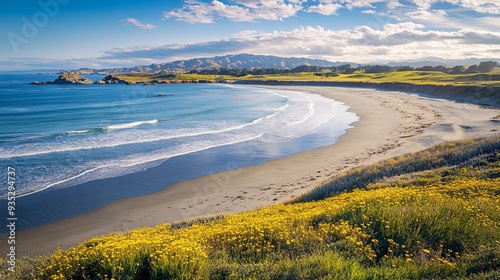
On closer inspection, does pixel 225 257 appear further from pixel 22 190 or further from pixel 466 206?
pixel 22 190

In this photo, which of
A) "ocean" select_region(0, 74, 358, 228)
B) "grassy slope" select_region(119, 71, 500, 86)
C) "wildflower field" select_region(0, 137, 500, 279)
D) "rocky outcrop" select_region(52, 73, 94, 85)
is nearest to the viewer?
"wildflower field" select_region(0, 137, 500, 279)

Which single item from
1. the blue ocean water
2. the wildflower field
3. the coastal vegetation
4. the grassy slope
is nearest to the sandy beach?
the blue ocean water

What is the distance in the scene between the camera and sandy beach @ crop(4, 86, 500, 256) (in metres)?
13.4

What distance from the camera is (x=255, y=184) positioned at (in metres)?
18.7

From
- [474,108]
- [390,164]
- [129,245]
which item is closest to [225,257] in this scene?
[129,245]

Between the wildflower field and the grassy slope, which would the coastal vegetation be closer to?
the grassy slope

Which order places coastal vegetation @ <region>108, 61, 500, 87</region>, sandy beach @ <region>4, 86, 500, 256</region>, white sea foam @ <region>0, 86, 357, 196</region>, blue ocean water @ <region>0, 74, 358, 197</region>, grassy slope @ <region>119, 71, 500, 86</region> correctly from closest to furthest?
1. sandy beach @ <region>4, 86, 500, 256</region>
2. white sea foam @ <region>0, 86, 357, 196</region>
3. blue ocean water @ <region>0, 74, 358, 197</region>
4. grassy slope @ <region>119, 71, 500, 86</region>
5. coastal vegetation @ <region>108, 61, 500, 87</region>

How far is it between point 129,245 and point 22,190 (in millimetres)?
13260

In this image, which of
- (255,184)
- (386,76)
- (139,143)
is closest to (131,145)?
(139,143)

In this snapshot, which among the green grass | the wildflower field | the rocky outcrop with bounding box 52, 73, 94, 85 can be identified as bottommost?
the wildflower field

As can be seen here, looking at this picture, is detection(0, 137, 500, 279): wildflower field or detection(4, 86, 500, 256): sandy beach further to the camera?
detection(4, 86, 500, 256): sandy beach

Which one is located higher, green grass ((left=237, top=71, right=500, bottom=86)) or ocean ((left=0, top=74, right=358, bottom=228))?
green grass ((left=237, top=71, right=500, bottom=86))

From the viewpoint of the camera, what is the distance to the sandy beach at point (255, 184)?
528 inches

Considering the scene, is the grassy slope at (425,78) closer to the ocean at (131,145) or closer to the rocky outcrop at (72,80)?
the ocean at (131,145)
